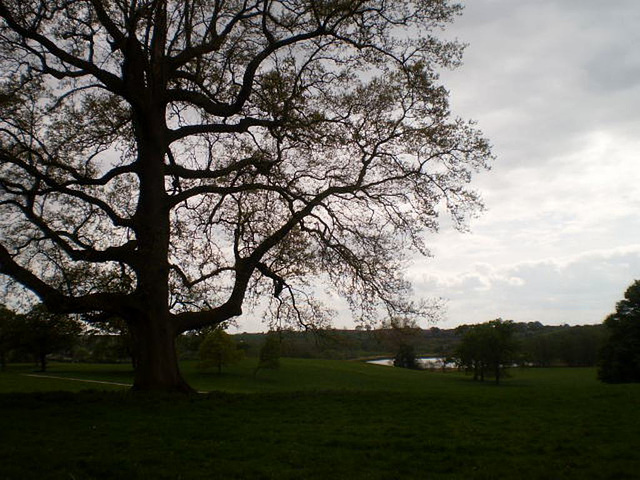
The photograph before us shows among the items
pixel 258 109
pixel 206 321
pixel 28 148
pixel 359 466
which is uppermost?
pixel 258 109

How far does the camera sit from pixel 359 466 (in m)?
7.59

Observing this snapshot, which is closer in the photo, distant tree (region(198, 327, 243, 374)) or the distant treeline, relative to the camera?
the distant treeline

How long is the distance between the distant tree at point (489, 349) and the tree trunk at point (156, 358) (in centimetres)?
5130

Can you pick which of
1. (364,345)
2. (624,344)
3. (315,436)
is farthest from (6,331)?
(624,344)

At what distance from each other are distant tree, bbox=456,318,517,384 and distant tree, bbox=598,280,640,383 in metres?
13.3

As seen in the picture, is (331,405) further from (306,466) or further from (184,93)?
(184,93)

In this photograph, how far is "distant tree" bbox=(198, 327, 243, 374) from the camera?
5659 cm

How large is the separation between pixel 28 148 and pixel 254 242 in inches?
290

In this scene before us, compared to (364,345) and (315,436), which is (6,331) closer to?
(364,345)

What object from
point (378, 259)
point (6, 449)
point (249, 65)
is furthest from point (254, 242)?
point (6, 449)

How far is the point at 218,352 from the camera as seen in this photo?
5725cm

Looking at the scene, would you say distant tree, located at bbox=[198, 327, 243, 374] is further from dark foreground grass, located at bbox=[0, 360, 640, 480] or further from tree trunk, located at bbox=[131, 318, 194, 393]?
dark foreground grass, located at bbox=[0, 360, 640, 480]

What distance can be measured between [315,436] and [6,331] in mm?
36041

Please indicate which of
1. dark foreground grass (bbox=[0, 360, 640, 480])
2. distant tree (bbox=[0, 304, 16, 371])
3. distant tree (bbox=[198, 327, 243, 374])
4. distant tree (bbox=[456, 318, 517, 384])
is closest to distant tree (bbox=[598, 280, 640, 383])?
distant tree (bbox=[456, 318, 517, 384])
